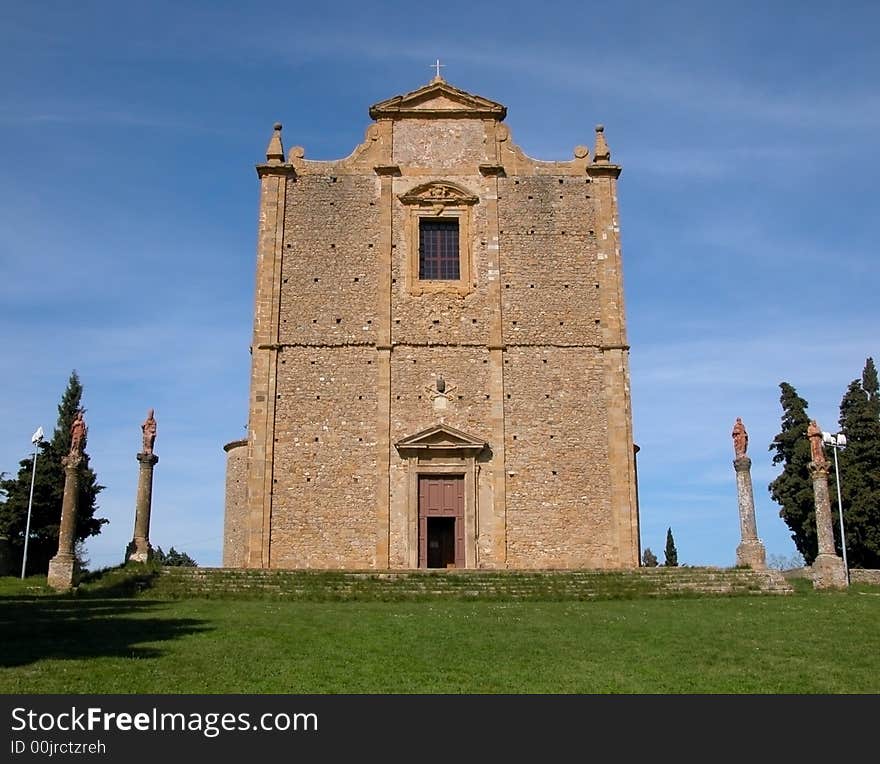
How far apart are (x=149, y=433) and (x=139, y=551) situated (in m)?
3.07

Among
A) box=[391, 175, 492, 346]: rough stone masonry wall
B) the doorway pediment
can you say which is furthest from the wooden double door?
box=[391, 175, 492, 346]: rough stone masonry wall

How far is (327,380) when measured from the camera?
2691cm

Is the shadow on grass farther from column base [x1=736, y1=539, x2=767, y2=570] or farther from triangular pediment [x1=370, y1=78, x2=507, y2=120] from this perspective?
triangular pediment [x1=370, y1=78, x2=507, y2=120]

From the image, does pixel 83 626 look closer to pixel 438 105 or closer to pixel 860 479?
pixel 438 105

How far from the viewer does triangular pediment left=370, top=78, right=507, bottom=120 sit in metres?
28.9

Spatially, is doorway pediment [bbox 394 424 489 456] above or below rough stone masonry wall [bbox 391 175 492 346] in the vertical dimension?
below

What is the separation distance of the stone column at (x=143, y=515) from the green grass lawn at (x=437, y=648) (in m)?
5.63

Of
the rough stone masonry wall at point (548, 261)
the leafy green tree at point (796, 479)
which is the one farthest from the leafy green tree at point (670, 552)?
the rough stone masonry wall at point (548, 261)

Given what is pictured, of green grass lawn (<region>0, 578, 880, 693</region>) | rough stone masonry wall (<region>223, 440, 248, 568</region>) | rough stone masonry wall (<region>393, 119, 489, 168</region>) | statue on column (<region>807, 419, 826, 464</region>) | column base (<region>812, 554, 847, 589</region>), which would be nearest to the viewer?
green grass lawn (<region>0, 578, 880, 693</region>)

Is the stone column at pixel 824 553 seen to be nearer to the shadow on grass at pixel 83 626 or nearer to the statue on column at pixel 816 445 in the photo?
the statue on column at pixel 816 445

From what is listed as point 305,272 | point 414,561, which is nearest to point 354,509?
point 414,561

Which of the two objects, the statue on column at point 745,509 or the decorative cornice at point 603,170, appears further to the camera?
the decorative cornice at point 603,170

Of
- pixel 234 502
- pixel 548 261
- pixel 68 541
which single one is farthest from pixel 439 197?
pixel 68 541

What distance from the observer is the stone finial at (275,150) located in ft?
93.5
